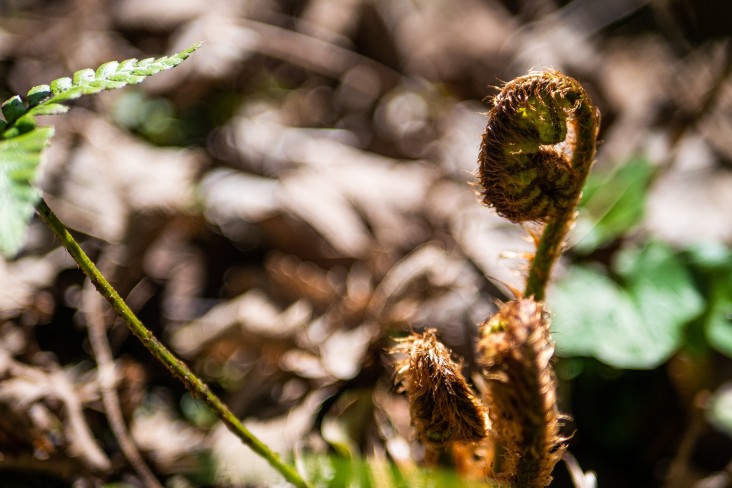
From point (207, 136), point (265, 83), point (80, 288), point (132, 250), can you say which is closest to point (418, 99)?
point (265, 83)

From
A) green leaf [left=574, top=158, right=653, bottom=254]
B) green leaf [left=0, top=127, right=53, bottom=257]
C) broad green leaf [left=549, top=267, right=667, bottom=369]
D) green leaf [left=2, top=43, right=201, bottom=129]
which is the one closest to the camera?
green leaf [left=0, top=127, right=53, bottom=257]

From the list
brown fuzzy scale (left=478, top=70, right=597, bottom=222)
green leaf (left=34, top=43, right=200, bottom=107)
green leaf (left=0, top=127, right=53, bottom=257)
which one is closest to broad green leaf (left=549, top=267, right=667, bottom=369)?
brown fuzzy scale (left=478, top=70, right=597, bottom=222)

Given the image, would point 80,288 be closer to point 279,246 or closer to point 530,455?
point 279,246

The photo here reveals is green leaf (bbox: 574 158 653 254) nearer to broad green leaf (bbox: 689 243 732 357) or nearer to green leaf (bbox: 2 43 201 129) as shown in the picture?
broad green leaf (bbox: 689 243 732 357)

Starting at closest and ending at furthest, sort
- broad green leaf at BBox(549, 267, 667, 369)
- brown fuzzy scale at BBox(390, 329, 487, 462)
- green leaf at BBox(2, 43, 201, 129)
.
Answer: green leaf at BBox(2, 43, 201, 129) → brown fuzzy scale at BBox(390, 329, 487, 462) → broad green leaf at BBox(549, 267, 667, 369)

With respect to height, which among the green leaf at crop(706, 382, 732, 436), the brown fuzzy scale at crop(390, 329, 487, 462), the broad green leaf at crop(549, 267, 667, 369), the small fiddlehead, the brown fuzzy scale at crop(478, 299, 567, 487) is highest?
the small fiddlehead

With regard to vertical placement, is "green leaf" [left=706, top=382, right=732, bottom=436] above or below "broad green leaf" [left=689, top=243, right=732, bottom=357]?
below

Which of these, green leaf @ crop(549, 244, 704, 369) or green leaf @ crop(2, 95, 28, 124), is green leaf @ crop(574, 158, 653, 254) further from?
green leaf @ crop(2, 95, 28, 124)

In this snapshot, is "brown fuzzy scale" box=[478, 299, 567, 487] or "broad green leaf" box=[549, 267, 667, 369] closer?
"brown fuzzy scale" box=[478, 299, 567, 487]
